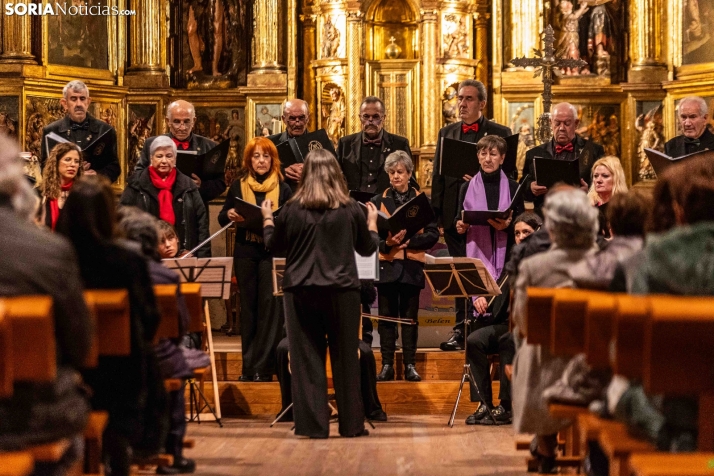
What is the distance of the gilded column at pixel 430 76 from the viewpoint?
1270cm

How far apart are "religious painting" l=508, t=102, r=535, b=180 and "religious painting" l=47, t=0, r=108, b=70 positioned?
4.26 meters

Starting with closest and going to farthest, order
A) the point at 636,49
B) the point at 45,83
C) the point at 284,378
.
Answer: the point at 284,378
the point at 45,83
the point at 636,49

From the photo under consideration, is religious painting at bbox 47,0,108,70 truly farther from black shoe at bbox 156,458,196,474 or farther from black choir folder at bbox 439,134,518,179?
black shoe at bbox 156,458,196,474

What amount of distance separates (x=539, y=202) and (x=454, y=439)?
211 centimetres

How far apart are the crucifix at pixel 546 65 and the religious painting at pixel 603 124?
98 cm

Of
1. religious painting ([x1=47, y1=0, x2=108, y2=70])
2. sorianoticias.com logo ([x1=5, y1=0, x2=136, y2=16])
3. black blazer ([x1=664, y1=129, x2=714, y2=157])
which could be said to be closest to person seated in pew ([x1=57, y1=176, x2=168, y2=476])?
black blazer ([x1=664, y1=129, x2=714, y2=157])

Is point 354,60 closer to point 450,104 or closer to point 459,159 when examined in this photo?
point 450,104

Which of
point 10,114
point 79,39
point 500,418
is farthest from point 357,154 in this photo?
point 79,39

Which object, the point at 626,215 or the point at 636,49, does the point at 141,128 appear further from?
the point at 626,215

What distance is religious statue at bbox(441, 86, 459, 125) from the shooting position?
41.8 feet

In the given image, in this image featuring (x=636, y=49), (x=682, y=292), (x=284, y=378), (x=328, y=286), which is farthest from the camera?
(x=636, y=49)

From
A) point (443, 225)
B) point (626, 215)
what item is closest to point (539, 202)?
point (443, 225)

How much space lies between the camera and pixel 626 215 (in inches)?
200

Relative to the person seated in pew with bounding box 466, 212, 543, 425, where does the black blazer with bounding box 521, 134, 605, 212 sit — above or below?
above
